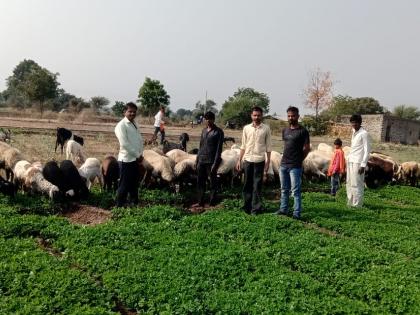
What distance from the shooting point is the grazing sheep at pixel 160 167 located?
39.4 ft

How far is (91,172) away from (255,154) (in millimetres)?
5088

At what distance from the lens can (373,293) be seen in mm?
6051

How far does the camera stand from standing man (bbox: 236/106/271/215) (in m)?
9.45

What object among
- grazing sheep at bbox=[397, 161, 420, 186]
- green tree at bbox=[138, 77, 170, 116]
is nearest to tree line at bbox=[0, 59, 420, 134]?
green tree at bbox=[138, 77, 170, 116]

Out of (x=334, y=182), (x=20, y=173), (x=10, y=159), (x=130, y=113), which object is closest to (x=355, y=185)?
(x=334, y=182)

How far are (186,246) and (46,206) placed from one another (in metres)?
4.02

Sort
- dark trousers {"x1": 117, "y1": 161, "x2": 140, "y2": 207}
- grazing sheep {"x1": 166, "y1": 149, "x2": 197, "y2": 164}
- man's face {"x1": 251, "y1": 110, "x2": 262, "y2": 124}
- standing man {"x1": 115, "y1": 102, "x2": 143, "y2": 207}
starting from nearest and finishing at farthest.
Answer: man's face {"x1": 251, "y1": 110, "x2": 262, "y2": 124} → standing man {"x1": 115, "y1": 102, "x2": 143, "y2": 207} → dark trousers {"x1": 117, "y1": 161, "x2": 140, "y2": 207} → grazing sheep {"x1": 166, "y1": 149, "x2": 197, "y2": 164}

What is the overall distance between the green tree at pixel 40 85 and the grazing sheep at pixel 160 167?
3944 cm

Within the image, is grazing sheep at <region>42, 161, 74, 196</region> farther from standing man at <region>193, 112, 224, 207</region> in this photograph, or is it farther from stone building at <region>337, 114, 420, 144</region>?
stone building at <region>337, 114, 420, 144</region>

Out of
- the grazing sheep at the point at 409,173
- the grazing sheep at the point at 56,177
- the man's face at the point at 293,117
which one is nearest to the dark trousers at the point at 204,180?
the man's face at the point at 293,117

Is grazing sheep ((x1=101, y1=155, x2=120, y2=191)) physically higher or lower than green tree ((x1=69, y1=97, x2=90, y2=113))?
lower

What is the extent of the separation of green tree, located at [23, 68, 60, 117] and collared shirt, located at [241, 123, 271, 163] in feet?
142

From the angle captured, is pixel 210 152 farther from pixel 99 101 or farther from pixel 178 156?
pixel 99 101

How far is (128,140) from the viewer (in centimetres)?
943
